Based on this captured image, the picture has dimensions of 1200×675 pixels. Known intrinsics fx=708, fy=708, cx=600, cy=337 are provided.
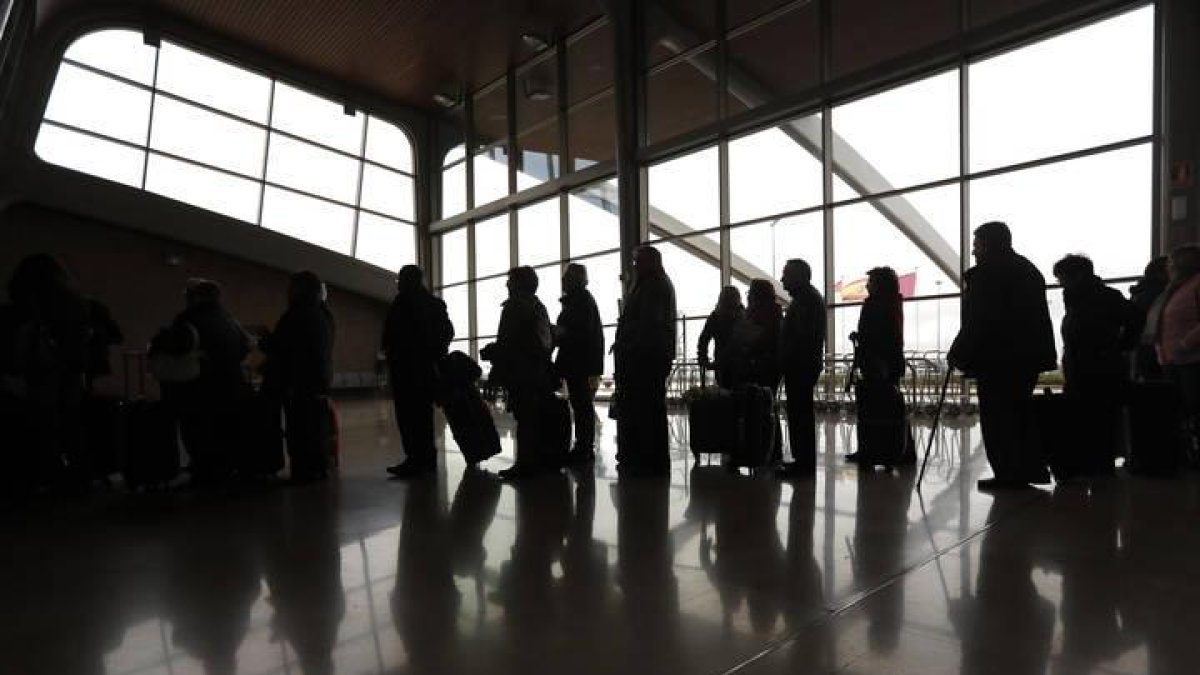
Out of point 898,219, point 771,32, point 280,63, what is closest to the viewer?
point 898,219

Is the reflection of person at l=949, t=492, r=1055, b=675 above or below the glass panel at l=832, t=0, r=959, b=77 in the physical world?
below

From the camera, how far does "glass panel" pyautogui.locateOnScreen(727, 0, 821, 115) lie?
32.8ft

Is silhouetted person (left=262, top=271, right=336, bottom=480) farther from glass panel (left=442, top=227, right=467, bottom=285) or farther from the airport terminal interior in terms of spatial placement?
glass panel (left=442, top=227, right=467, bottom=285)

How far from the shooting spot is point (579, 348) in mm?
5078

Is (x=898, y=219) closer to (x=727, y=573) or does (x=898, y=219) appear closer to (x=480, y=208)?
(x=727, y=573)

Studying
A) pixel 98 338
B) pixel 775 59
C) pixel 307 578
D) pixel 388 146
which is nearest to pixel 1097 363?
pixel 307 578

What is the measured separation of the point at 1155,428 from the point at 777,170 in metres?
6.85

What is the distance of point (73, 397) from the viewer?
14.0 feet

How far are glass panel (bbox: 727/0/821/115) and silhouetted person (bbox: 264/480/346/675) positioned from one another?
8780 mm

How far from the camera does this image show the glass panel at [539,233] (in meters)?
14.1

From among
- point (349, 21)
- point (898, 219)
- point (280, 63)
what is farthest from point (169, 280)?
point (898, 219)

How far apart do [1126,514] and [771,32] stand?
8.90 metres

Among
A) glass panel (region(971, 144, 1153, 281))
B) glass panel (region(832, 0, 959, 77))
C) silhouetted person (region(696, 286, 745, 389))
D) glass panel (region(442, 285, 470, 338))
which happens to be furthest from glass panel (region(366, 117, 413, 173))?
silhouetted person (region(696, 286, 745, 389))

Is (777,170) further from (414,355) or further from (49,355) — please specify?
(49,355)
